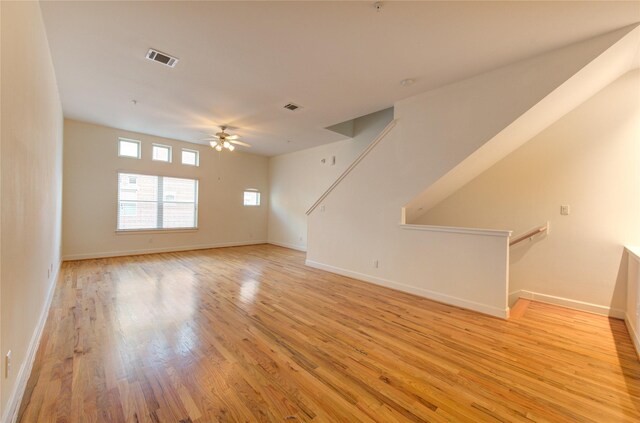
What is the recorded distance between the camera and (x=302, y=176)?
7.66 meters

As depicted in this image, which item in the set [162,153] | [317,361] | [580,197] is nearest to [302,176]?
[162,153]

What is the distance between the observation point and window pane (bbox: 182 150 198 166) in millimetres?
7152

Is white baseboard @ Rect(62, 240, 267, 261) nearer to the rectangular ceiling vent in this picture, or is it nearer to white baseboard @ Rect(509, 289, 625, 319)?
the rectangular ceiling vent

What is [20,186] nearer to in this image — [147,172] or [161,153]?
[147,172]

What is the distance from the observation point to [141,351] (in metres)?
2.20

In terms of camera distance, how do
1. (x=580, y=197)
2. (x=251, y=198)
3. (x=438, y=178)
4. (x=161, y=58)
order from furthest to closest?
(x=251, y=198)
(x=438, y=178)
(x=580, y=197)
(x=161, y=58)

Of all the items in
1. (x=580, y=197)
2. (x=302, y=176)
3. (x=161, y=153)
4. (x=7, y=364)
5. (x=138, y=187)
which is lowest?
(x=7, y=364)

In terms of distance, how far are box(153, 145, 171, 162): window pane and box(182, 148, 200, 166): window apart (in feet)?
1.22

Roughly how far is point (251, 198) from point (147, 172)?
2992 mm

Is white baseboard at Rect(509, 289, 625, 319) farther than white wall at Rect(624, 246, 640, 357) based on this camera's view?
Yes

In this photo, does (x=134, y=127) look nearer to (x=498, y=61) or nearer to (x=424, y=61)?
(x=424, y=61)

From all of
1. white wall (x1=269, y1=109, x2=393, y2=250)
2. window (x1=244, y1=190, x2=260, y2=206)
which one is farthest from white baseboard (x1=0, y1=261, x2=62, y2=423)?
window (x1=244, y1=190, x2=260, y2=206)

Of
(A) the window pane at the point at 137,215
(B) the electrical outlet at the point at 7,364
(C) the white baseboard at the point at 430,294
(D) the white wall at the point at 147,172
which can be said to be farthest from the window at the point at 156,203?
(B) the electrical outlet at the point at 7,364

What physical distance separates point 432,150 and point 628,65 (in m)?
2.23
